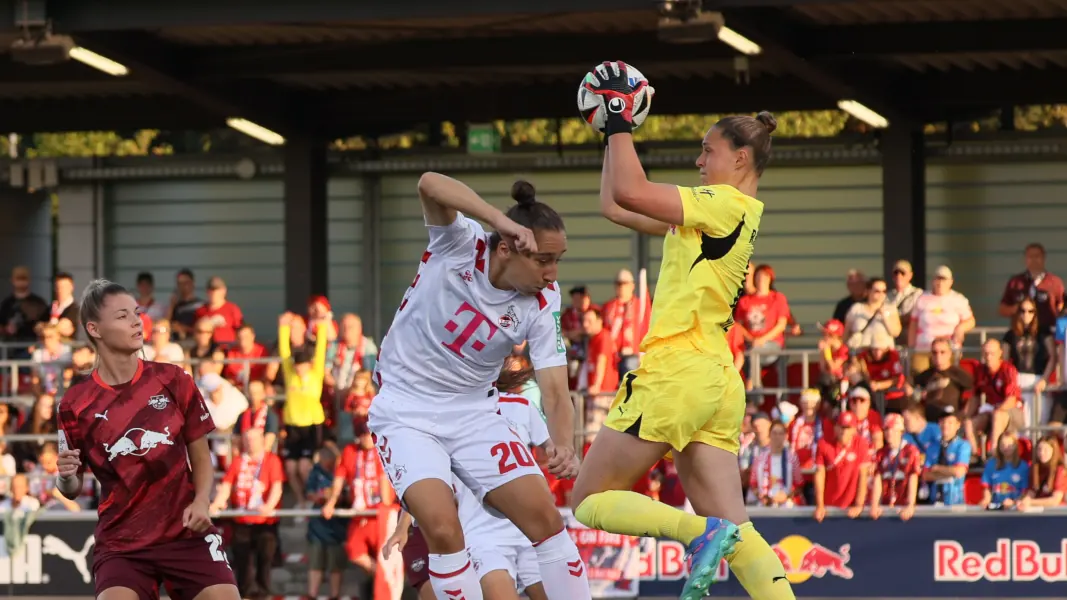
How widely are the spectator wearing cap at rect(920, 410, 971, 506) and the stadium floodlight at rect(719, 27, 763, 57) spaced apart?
151 inches

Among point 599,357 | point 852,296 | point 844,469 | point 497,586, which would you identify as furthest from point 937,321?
point 497,586

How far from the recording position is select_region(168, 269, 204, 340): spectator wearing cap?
17125 mm

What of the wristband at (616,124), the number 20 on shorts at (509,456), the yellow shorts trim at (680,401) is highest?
the wristband at (616,124)

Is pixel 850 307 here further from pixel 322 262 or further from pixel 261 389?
pixel 322 262

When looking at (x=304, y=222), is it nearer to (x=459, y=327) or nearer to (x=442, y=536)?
(x=459, y=327)

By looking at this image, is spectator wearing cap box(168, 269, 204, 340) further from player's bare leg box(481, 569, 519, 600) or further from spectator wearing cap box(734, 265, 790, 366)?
player's bare leg box(481, 569, 519, 600)

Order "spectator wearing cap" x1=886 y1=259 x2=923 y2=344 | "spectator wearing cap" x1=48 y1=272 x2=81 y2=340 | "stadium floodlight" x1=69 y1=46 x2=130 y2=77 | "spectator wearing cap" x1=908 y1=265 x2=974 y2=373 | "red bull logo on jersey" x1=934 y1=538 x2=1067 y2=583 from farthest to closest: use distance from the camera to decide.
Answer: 1. "spectator wearing cap" x1=48 y1=272 x2=81 y2=340
2. "stadium floodlight" x1=69 y1=46 x2=130 y2=77
3. "spectator wearing cap" x1=886 y1=259 x2=923 y2=344
4. "spectator wearing cap" x1=908 y1=265 x2=974 y2=373
5. "red bull logo on jersey" x1=934 y1=538 x2=1067 y2=583

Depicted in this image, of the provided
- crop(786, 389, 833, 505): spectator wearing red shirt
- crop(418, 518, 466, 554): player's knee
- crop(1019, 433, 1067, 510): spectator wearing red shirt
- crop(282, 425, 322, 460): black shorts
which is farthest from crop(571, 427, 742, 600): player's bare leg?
crop(282, 425, 322, 460): black shorts

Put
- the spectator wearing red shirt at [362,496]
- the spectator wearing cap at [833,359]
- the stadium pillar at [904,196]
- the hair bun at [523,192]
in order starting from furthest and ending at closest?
the stadium pillar at [904,196] < the spectator wearing red shirt at [362,496] < the spectator wearing cap at [833,359] < the hair bun at [523,192]

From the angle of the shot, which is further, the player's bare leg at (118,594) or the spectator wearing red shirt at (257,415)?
the spectator wearing red shirt at (257,415)

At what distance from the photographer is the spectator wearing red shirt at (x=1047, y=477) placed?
523 inches

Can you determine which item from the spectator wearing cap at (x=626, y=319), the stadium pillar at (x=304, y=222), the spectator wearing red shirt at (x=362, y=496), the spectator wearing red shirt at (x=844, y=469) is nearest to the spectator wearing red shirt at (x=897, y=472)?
the spectator wearing red shirt at (x=844, y=469)

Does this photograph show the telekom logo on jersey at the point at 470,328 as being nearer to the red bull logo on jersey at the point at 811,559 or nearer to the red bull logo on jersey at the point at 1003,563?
the red bull logo on jersey at the point at 811,559

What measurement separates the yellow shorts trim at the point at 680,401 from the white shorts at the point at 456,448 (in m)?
0.49
